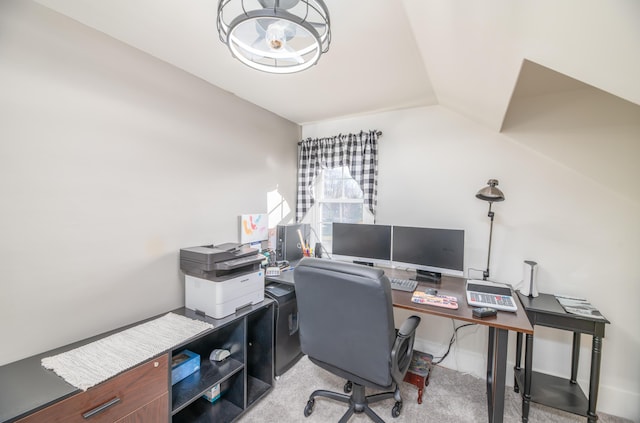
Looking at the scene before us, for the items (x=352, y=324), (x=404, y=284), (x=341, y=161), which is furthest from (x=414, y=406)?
(x=341, y=161)

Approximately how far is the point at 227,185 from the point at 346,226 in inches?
46.8

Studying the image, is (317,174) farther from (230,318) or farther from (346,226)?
(230,318)

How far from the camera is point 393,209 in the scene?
264 cm

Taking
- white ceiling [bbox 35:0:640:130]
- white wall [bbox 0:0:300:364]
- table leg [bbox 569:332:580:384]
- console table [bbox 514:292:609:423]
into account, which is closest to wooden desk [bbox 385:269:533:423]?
console table [bbox 514:292:609:423]

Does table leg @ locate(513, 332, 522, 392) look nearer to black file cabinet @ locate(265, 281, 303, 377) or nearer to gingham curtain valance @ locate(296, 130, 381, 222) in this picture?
gingham curtain valance @ locate(296, 130, 381, 222)

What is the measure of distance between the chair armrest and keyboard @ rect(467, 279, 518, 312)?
49 cm

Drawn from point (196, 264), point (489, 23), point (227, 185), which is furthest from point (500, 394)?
point (227, 185)

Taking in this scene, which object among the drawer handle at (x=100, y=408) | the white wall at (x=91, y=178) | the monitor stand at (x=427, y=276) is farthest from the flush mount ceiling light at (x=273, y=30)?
the monitor stand at (x=427, y=276)

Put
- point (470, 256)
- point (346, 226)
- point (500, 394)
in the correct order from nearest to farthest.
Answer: point (500, 394)
point (470, 256)
point (346, 226)

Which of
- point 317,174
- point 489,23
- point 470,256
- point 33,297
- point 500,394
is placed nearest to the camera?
point 489,23

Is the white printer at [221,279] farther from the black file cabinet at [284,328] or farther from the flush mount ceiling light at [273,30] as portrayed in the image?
the flush mount ceiling light at [273,30]

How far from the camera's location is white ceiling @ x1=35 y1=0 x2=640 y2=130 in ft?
2.60

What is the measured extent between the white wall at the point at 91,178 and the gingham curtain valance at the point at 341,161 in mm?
1134

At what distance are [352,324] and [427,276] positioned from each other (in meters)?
1.17
